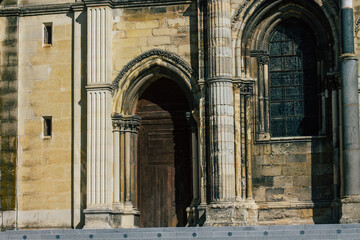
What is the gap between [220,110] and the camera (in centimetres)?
2664

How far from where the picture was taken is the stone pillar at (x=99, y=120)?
1079 inches

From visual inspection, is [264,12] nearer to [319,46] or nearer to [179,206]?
[319,46]

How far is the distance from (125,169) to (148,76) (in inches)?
112

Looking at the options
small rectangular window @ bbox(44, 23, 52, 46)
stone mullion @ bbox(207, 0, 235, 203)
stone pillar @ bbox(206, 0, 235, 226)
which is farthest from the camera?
small rectangular window @ bbox(44, 23, 52, 46)

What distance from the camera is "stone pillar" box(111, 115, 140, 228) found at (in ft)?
91.2

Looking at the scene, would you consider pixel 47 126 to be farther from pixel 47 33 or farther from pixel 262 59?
pixel 262 59

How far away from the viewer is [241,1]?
2741 cm

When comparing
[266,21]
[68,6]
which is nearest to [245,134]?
[266,21]

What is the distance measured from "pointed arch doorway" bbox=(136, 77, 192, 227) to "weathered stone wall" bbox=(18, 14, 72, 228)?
2.23 metres

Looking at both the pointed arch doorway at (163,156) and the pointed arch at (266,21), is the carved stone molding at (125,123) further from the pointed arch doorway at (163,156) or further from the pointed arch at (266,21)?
the pointed arch at (266,21)

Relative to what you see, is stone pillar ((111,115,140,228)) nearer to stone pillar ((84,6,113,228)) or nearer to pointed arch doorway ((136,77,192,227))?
stone pillar ((84,6,113,228))

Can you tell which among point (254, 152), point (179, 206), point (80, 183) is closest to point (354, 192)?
point (254, 152)

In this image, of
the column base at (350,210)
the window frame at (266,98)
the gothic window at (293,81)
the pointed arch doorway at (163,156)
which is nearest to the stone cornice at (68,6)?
the pointed arch doorway at (163,156)

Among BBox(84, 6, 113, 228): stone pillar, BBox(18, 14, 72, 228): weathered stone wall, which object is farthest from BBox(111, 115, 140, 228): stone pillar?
BBox(18, 14, 72, 228): weathered stone wall
